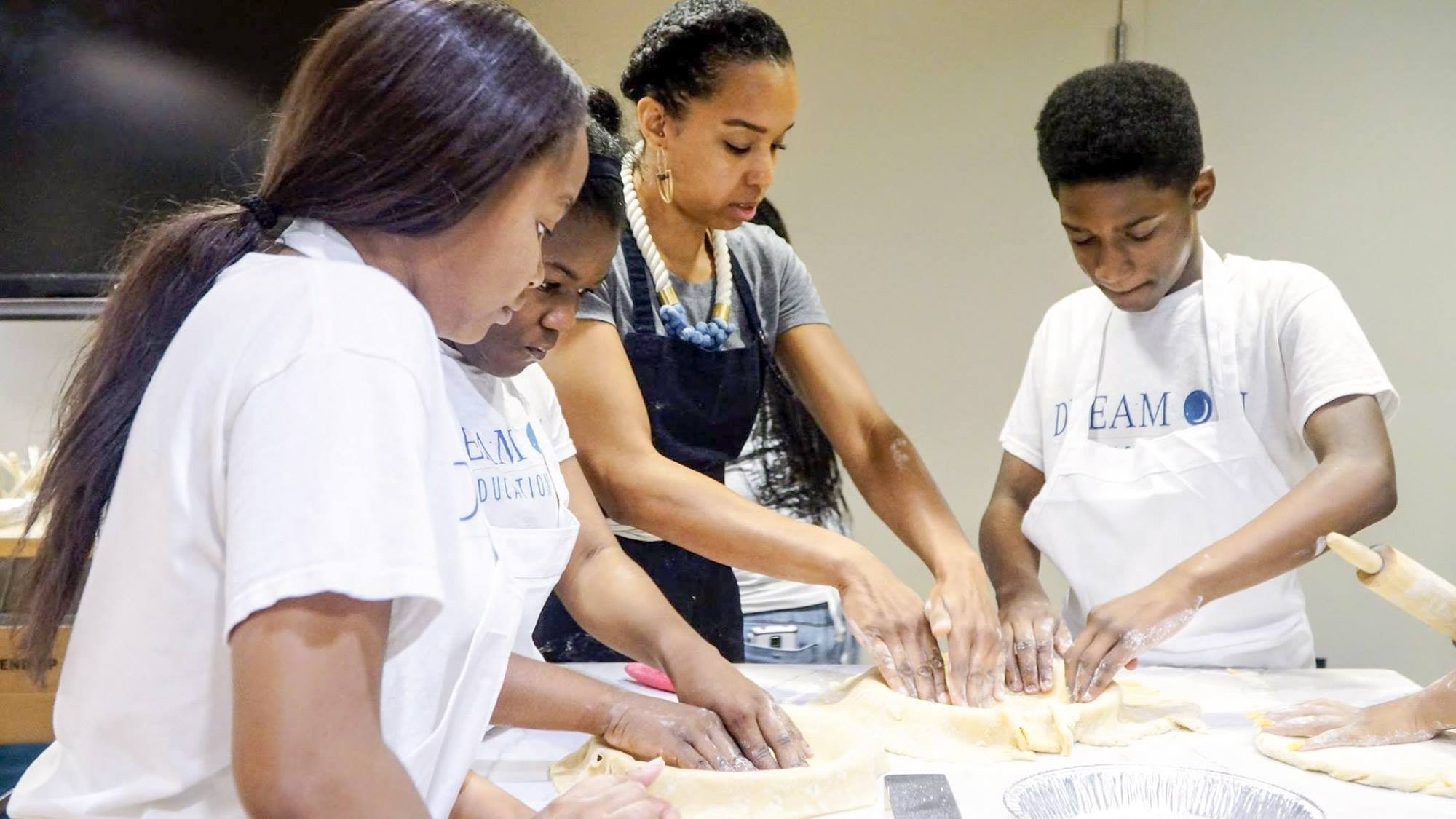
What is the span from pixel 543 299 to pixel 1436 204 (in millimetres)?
2334

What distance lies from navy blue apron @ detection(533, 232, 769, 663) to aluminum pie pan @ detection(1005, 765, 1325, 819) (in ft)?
2.41

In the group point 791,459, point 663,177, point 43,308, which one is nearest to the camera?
point 663,177

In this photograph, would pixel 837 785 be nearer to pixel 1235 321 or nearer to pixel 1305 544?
pixel 1305 544

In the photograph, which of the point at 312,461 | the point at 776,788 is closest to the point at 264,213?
the point at 312,461

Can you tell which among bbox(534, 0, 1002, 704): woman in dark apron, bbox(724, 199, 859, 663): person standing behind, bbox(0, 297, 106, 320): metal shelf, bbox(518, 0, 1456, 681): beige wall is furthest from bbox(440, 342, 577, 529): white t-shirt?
bbox(0, 297, 106, 320): metal shelf

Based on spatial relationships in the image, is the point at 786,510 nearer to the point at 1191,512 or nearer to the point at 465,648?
the point at 1191,512

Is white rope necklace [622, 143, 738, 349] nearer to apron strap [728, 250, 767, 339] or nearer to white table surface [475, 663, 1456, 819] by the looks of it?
apron strap [728, 250, 767, 339]

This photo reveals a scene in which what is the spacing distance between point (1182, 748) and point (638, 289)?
0.94 meters

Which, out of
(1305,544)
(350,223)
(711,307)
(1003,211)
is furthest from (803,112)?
(350,223)

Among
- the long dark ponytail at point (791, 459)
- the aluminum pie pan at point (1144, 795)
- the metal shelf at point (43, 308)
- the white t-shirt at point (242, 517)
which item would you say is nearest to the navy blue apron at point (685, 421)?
the long dark ponytail at point (791, 459)

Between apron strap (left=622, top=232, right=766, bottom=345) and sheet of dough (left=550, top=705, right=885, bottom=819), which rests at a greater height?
apron strap (left=622, top=232, right=766, bottom=345)

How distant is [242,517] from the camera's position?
1.91 ft

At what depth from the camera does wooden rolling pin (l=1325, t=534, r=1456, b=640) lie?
1186mm

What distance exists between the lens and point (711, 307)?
1.76m
